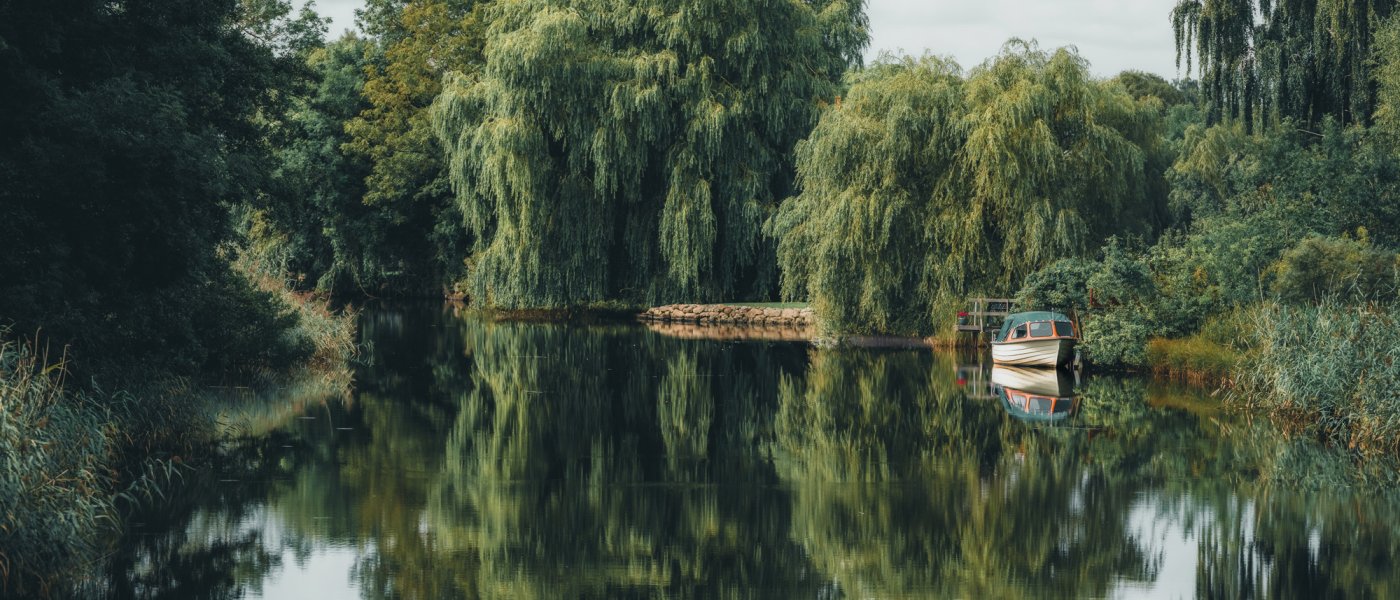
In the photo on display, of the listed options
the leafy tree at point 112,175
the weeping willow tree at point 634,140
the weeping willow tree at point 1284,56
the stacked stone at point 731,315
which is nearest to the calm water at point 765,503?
the leafy tree at point 112,175

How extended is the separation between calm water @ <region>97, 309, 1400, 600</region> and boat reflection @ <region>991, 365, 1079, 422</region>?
124 millimetres

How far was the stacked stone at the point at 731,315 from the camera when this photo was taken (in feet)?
128

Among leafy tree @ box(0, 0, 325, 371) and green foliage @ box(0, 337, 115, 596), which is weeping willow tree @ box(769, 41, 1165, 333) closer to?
leafy tree @ box(0, 0, 325, 371)

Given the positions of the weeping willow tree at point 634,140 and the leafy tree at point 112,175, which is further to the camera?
the weeping willow tree at point 634,140

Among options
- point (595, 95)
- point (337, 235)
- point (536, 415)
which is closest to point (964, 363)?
point (536, 415)

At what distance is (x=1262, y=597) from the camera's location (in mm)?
9719

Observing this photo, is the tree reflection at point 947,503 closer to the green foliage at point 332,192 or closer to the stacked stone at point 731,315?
the stacked stone at point 731,315

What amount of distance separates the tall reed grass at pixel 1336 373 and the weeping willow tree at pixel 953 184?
1016 cm

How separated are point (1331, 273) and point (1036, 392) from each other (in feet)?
16.2

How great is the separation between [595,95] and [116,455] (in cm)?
2582

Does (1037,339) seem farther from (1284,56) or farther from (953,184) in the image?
(1284,56)

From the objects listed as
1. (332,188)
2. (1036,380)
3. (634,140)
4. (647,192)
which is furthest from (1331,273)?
(332,188)

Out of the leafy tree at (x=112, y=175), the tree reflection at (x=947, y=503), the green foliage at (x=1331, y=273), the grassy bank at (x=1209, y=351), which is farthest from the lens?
the grassy bank at (x=1209, y=351)

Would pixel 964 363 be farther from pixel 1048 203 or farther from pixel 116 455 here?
pixel 116 455
